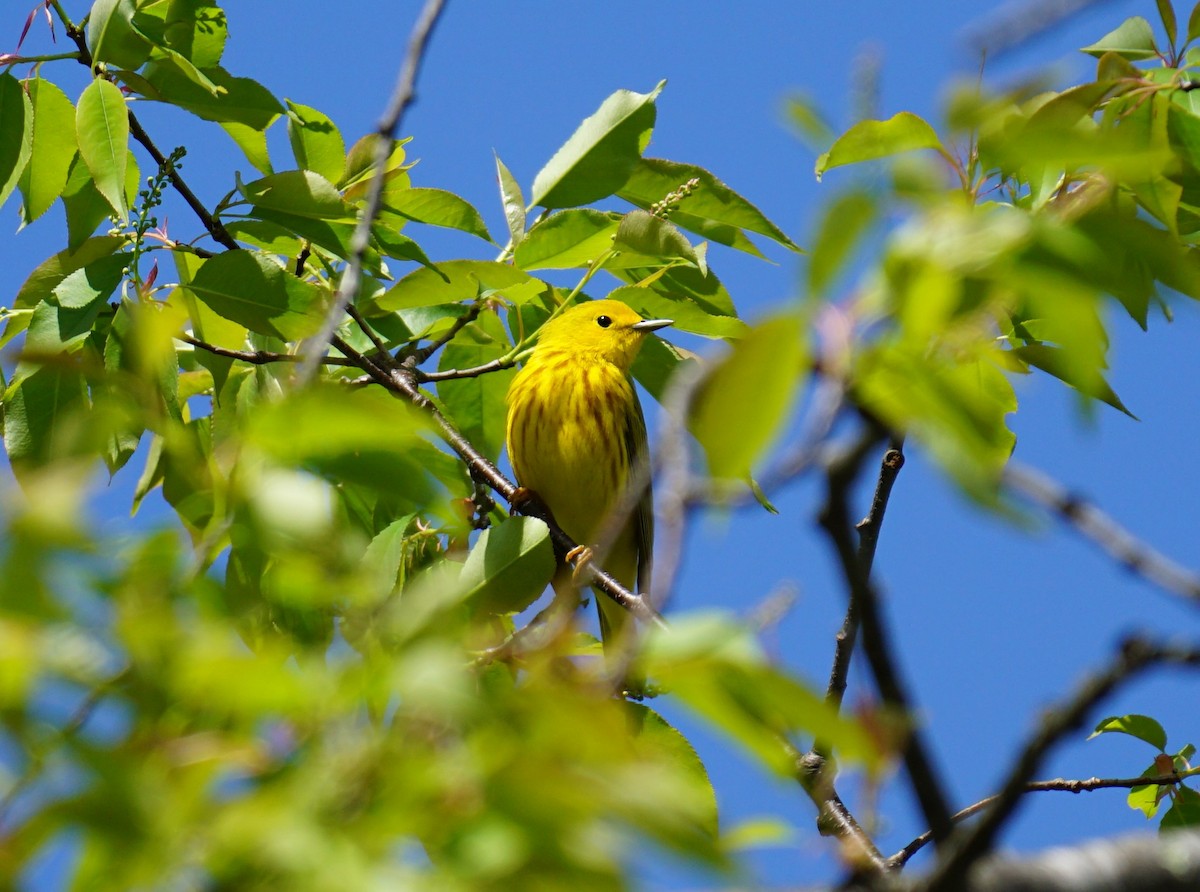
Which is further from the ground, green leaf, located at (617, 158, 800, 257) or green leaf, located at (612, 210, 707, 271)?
green leaf, located at (617, 158, 800, 257)

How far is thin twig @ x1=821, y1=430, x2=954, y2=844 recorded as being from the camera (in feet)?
3.27

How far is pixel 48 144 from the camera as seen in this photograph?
2926 mm

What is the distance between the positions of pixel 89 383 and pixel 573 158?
1.22 meters

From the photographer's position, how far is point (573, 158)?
123 inches

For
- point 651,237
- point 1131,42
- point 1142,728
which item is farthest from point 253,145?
point 1142,728

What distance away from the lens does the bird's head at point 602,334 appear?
554 centimetres

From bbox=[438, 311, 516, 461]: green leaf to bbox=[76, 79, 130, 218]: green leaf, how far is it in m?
1.08

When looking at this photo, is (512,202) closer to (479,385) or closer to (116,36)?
(479,385)

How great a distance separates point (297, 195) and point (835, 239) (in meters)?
2.13

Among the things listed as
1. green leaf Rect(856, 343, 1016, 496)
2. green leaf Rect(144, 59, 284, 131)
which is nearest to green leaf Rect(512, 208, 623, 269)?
green leaf Rect(144, 59, 284, 131)

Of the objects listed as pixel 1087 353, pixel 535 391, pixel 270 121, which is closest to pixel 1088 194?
pixel 1087 353

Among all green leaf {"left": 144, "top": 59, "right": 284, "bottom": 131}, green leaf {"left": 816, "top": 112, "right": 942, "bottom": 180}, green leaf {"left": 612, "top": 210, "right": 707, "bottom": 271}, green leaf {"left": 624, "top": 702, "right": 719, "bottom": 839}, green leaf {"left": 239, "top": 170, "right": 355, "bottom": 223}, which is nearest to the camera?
green leaf {"left": 816, "top": 112, "right": 942, "bottom": 180}

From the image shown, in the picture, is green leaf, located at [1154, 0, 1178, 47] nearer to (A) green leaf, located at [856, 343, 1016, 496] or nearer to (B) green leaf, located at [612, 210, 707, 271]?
(B) green leaf, located at [612, 210, 707, 271]

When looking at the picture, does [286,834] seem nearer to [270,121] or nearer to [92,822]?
[92,822]
